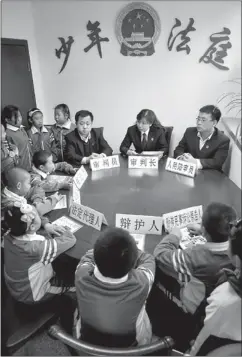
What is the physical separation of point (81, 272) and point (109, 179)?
0.92 meters

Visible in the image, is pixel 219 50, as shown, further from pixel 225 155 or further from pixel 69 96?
pixel 69 96

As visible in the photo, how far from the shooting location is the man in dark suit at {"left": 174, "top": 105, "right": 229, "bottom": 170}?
200 cm

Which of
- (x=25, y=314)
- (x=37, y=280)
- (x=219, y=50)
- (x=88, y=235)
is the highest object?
(x=219, y=50)

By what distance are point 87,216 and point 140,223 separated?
250mm

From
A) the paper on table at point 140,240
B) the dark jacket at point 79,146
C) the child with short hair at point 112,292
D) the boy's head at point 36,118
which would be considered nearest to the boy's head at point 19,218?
the child with short hair at point 112,292

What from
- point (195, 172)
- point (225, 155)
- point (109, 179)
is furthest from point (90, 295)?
point (225, 155)

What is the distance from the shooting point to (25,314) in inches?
46.9

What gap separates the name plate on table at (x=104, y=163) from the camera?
1.97 metres

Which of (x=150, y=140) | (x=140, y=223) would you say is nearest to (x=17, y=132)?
(x=150, y=140)

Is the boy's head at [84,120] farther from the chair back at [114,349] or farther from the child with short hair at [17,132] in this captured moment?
the chair back at [114,349]

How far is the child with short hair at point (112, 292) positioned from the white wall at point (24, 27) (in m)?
1.59

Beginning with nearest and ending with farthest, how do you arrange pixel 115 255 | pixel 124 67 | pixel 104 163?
pixel 115 255
pixel 104 163
pixel 124 67

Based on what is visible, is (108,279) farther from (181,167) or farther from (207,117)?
(207,117)

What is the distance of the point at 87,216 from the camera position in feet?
4.51
